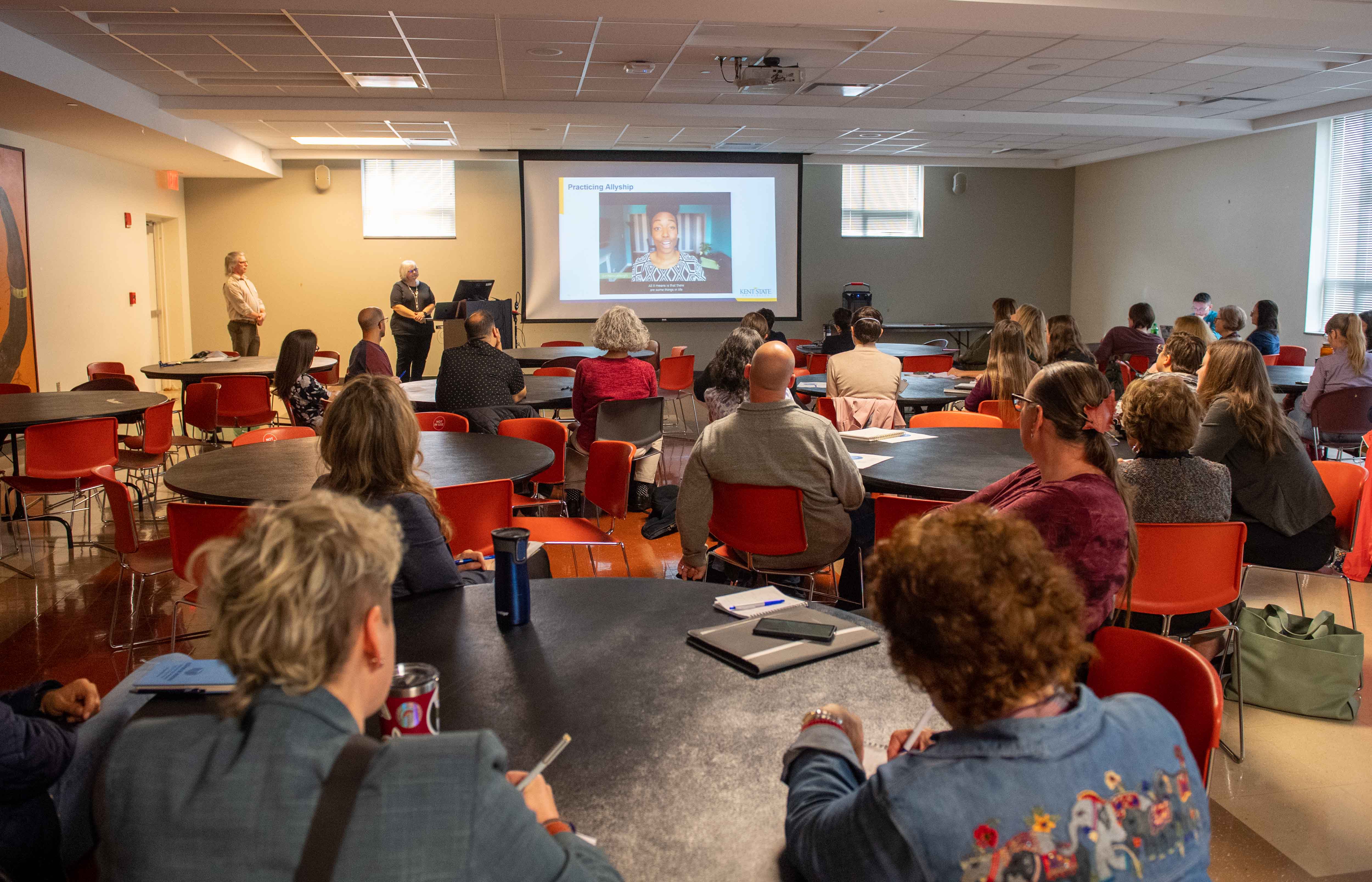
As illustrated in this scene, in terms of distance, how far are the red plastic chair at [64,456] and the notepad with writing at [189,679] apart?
3.55m

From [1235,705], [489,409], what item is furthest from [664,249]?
[1235,705]

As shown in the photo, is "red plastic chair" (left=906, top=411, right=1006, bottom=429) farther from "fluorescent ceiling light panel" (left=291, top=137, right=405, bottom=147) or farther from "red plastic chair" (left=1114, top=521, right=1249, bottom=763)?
"fluorescent ceiling light panel" (left=291, top=137, right=405, bottom=147)

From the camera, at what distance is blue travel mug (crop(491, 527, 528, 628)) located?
1.89m

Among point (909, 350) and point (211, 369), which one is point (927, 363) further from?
point (211, 369)

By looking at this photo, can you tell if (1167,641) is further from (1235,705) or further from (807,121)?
(807,121)

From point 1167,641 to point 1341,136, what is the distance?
10.5m

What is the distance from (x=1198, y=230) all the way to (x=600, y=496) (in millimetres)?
10327

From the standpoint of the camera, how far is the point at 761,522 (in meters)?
3.25

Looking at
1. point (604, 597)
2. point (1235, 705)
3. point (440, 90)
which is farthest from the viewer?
point (440, 90)

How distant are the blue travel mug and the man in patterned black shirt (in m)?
3.58

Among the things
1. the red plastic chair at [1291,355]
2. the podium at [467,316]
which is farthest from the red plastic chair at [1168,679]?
the red plastic chair at [1291,355]

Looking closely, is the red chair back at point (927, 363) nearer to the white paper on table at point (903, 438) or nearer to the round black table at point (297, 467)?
the white paper on table at point (903, 438)

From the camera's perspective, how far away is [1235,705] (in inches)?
127

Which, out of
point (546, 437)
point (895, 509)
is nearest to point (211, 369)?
point (546, 437)
